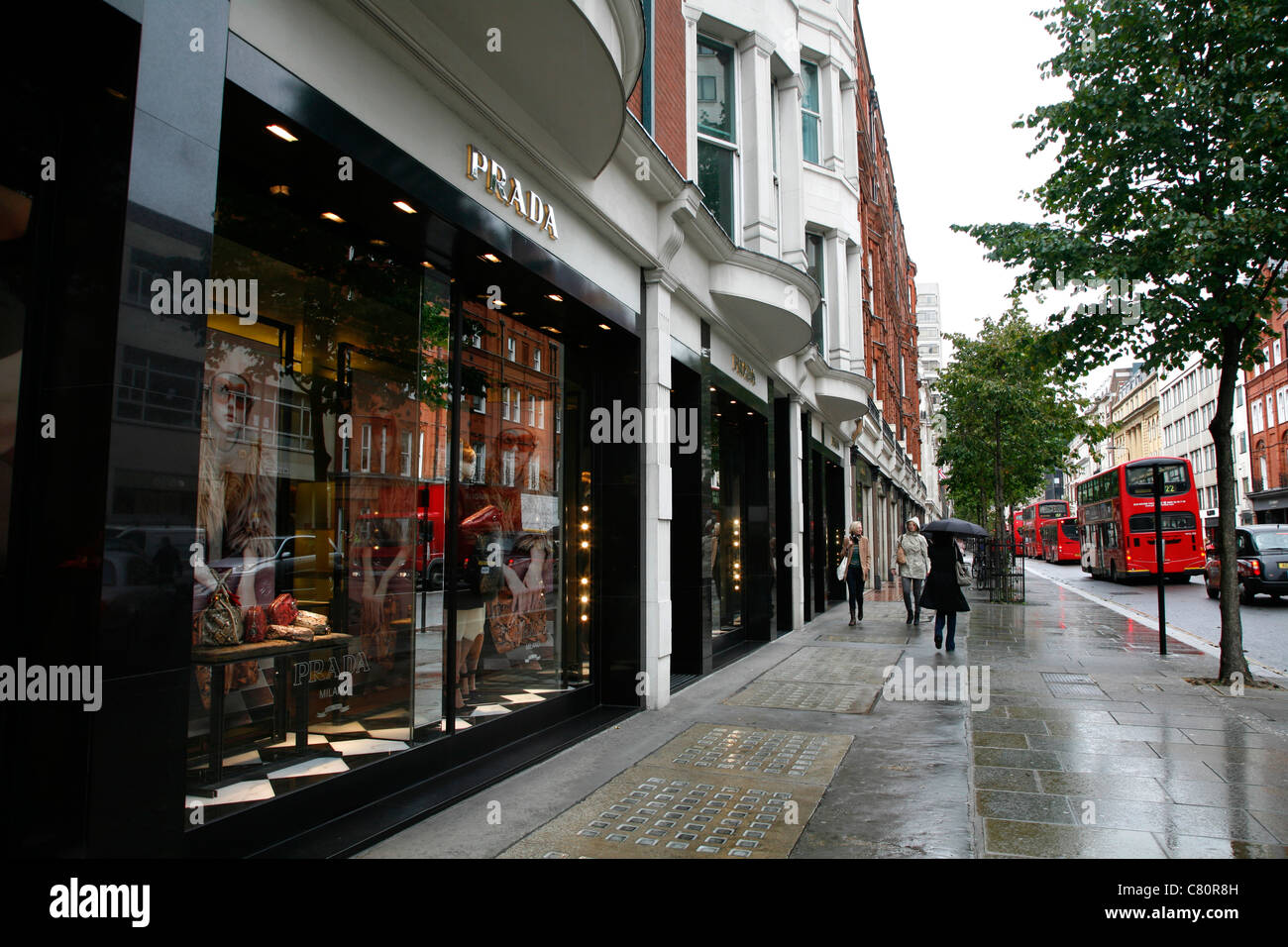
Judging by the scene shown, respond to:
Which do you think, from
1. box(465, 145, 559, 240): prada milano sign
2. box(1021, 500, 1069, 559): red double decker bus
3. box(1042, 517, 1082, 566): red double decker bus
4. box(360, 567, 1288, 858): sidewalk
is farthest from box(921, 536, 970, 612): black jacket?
box(1042, 517, 1082, 566): red double decker bus

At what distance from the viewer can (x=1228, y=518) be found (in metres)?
8.62

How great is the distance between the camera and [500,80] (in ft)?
16.7

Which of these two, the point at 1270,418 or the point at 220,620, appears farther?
the point at 1270,418

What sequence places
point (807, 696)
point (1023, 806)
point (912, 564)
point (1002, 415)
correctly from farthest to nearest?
point (1002, 415), point (912, 564), point (807, 696), point (1023, 806)

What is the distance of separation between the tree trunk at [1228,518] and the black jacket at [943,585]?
290 cm

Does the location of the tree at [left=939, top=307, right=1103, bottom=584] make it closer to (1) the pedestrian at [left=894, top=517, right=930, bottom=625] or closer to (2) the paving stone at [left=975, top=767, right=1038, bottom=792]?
(1) the pedestrian at [left=894, top=517, right=930, bottom=625]

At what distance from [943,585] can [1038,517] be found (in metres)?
46.5

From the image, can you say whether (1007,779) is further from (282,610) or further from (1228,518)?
(1228,518)

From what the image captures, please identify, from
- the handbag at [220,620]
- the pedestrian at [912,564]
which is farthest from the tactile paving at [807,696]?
the pedestrian at [912,564]

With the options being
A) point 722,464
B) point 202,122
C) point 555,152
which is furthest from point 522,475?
point 722,464

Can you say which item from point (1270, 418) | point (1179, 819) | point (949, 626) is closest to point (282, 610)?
point (1179, 819)

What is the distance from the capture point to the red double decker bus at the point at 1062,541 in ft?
156

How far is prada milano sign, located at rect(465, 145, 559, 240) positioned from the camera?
202 inches

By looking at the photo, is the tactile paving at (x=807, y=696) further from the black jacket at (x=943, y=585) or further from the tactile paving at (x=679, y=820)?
the black jacket at (x=943, y=585)
